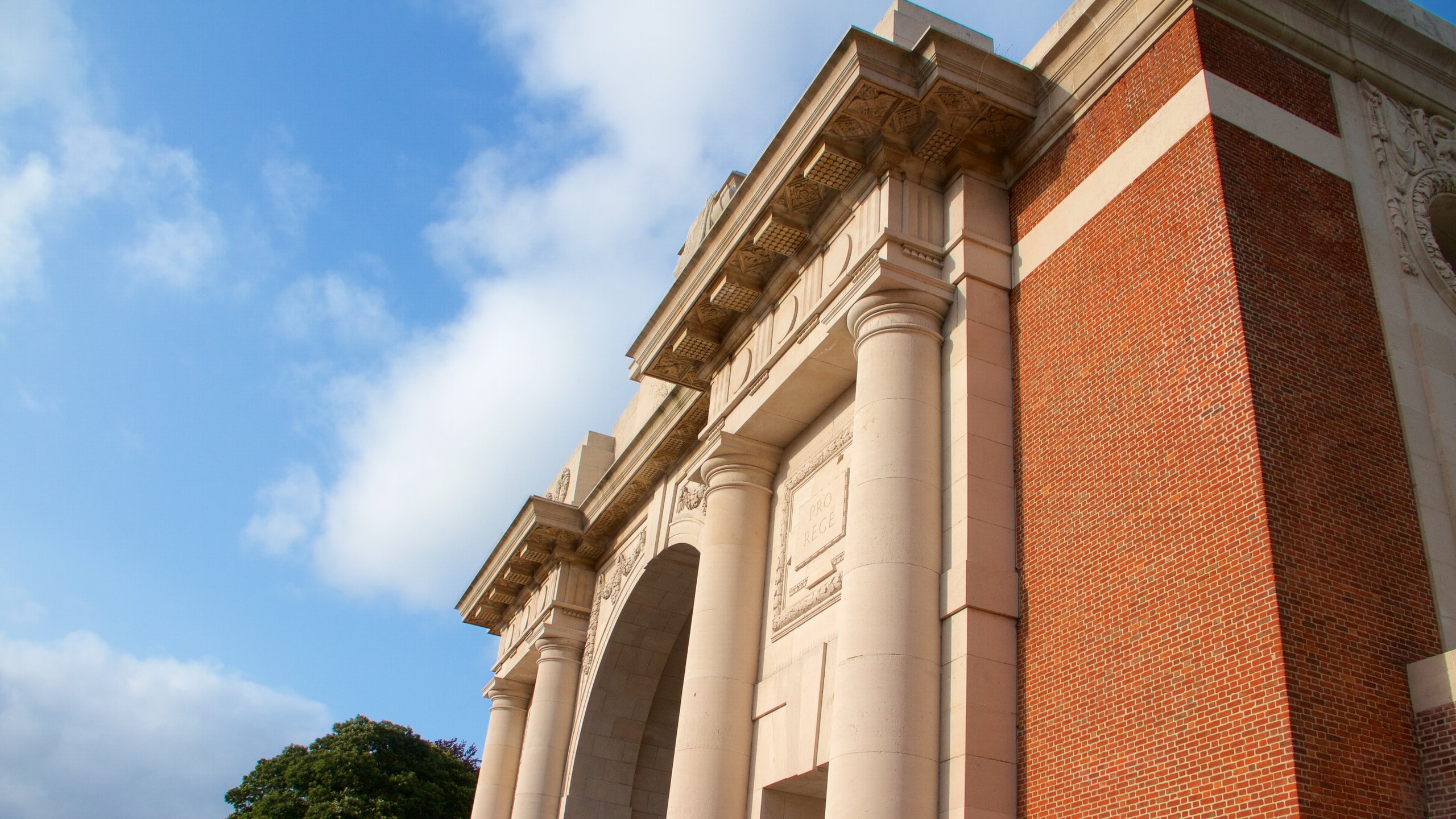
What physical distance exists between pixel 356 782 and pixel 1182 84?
132 feet

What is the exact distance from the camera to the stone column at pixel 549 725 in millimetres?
26359

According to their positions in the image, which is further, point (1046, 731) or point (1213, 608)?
point (1046, 731)

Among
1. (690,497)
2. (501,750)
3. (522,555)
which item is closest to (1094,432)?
(690,497)

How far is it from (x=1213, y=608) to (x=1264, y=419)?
1.64 metres

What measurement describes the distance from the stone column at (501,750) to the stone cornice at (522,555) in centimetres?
208

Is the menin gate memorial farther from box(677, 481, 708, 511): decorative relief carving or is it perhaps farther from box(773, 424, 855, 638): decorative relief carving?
box(677, 481, 708, 511): decorative relief carving

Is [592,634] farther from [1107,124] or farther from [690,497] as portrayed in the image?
[1107,124]

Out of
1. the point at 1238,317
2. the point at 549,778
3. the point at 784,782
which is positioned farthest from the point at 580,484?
the point at 1238,317

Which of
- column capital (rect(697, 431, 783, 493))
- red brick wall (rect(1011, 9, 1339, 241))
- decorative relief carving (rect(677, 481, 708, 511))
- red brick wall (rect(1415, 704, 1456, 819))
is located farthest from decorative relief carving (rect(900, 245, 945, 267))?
decorative relief carving (rect(677, 481, 708, 511))

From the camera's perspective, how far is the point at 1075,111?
14047 millimetres

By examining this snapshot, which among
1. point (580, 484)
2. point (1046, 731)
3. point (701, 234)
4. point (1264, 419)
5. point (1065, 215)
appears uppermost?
point (701, 234)

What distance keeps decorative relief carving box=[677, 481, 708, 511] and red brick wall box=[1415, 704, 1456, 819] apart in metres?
13.9

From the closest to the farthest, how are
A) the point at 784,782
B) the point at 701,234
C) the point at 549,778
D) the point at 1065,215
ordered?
the point at 1065,215 → the point at 784,782 → the point at 701,234 → the point at 549,778

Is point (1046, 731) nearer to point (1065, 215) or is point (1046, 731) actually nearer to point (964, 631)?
point (964, 631)
